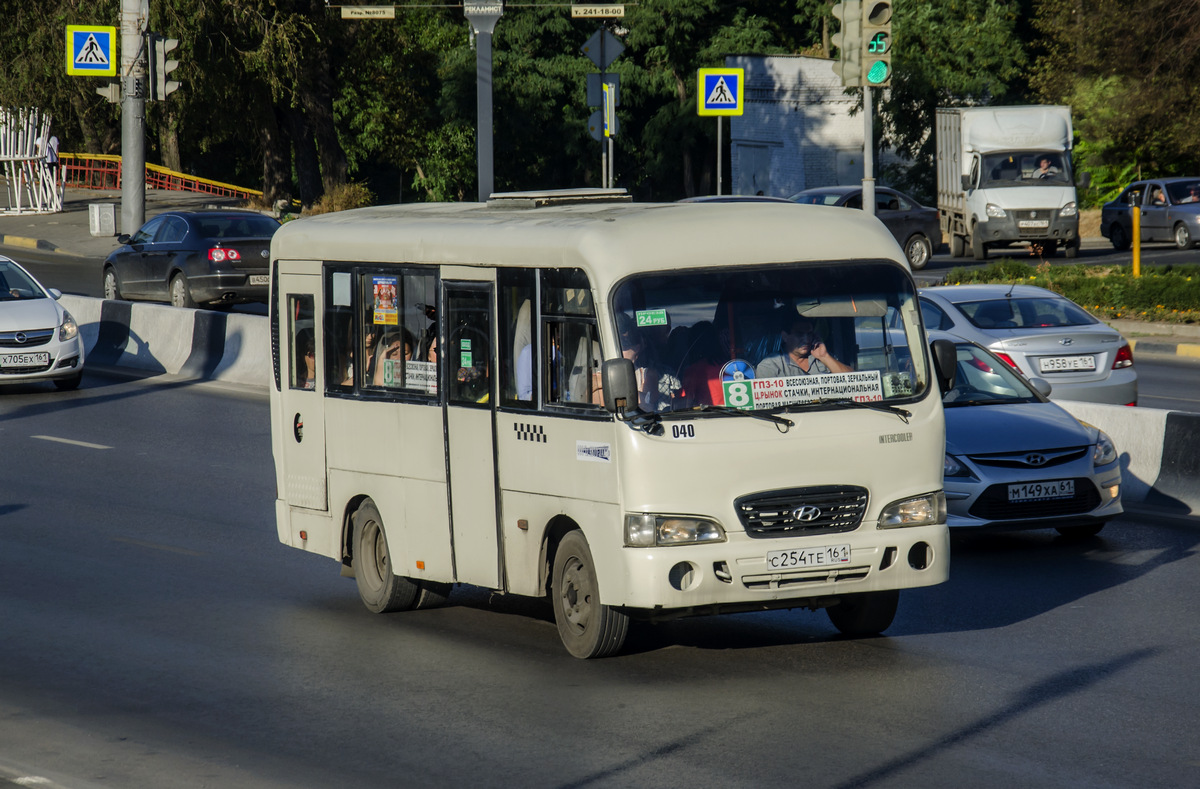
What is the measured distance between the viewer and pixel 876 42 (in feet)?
58.6

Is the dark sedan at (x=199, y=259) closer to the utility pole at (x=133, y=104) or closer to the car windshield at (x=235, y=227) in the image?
the car windshield at (x=235, y=227)

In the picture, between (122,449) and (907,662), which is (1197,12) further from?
(907,662)

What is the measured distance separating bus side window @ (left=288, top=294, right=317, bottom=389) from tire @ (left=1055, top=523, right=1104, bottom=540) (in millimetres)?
5250

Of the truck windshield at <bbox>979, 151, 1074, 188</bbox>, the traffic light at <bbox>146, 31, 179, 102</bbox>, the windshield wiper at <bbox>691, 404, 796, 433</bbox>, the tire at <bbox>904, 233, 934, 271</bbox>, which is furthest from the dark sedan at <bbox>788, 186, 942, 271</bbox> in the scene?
the windshield wiper at <bbox>691, 404, 796, 433</bbox>

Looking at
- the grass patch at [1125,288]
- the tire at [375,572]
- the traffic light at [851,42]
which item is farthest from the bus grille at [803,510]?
the grass patch at [1125,288]

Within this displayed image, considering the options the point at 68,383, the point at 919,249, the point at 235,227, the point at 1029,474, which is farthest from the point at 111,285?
the point at 1029,474

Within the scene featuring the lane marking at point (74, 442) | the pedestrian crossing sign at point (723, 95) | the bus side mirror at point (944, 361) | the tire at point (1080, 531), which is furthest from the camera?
the pedestrian crossing sign at point (723, 95)

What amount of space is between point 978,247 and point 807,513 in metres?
30.1

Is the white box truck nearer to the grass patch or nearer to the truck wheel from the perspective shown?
the truck wheel

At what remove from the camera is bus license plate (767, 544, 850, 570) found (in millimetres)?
7727

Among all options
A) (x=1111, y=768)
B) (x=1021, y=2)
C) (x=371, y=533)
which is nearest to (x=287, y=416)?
(x=371, y=533)

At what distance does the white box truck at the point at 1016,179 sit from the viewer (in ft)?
118

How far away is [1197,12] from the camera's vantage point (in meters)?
37.3

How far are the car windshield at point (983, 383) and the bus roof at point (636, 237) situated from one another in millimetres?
3861
